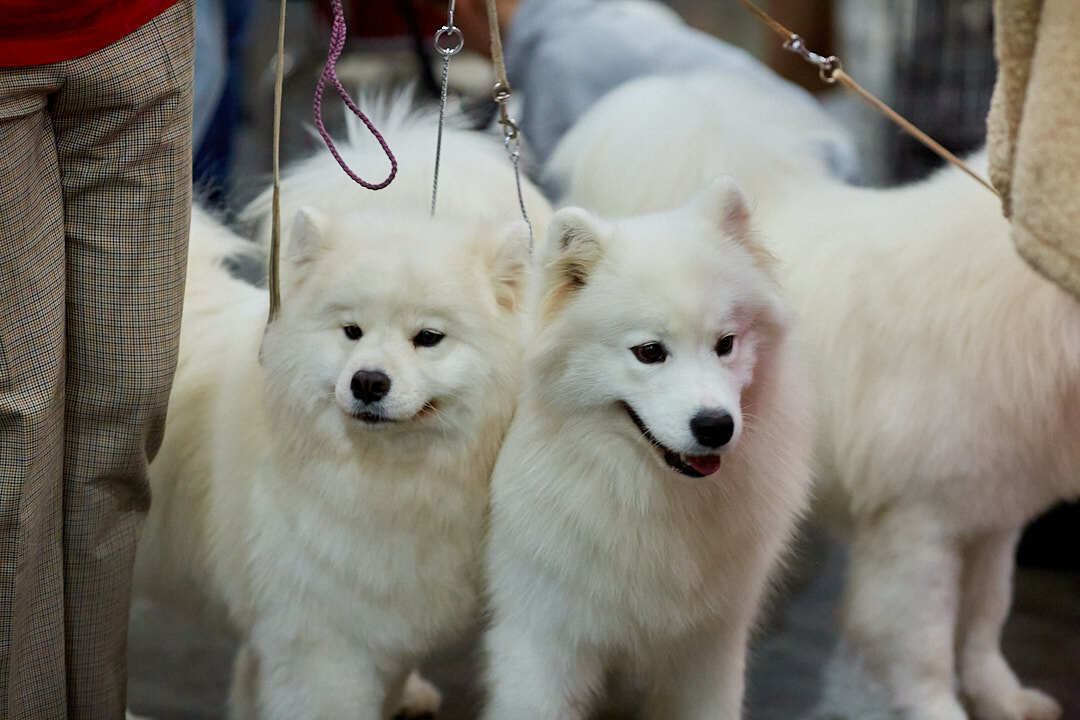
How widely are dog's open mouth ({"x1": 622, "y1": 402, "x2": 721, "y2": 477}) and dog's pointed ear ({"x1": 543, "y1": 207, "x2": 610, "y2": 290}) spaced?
19cm

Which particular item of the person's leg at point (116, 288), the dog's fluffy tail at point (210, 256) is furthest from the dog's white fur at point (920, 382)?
the person's leg at point (116, 288)

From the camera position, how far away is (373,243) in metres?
1.65

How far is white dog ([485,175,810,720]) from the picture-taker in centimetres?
147

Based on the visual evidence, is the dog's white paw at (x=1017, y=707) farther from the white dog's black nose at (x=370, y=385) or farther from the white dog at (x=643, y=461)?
the white dog's black nose at (x=370, y=385)

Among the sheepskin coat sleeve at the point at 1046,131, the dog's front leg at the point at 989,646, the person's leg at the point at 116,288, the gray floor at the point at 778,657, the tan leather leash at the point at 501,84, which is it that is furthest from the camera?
the gray floor at the point at 778,657

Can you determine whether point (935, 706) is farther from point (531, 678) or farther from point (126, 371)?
point (126, 371)

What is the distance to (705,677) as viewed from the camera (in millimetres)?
1779

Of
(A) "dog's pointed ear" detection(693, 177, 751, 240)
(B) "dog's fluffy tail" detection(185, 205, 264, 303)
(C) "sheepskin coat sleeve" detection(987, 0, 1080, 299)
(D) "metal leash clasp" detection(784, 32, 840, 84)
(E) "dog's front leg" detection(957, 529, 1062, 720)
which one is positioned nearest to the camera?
(C) "sheepskin coat sleeve" detection(987, 0, 1080, 299)

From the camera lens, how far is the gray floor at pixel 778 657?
234 cm

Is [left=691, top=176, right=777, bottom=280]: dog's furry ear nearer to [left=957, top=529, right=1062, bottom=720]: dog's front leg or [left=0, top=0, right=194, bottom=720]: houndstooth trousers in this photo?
[left=0, top=0, right=194, bottom=720]: houndstooth trousers

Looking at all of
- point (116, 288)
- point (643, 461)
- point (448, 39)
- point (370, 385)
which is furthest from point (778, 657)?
point (116, 288)

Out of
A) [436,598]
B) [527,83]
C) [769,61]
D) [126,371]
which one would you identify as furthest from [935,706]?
[769,61]

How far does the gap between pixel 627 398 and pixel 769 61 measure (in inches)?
199

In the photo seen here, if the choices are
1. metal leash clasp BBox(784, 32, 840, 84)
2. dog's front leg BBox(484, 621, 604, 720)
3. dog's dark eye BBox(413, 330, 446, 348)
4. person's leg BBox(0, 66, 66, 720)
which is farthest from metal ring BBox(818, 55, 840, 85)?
person's leg BBox(0, 66, 66, 720)
